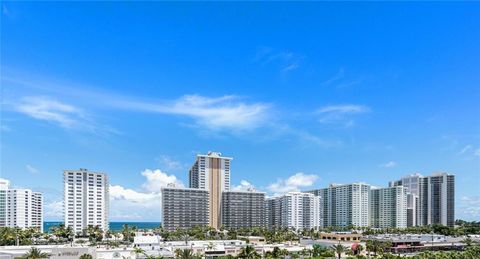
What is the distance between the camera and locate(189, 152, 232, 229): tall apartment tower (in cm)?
9438

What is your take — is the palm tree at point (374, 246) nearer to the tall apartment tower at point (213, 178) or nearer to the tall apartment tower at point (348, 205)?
the tall apartment tower at point (213, 178)

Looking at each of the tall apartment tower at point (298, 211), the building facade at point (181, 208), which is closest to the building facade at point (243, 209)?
the building facade at point (181, 208)

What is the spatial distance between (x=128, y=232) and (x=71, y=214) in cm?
1436

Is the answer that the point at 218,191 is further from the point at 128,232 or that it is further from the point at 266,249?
the point at 266,249

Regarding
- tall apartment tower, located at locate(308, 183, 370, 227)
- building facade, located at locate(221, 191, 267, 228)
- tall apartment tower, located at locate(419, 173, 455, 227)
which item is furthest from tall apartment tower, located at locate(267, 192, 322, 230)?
tall apartment tower, located at locate(419, 173, 455, 227)

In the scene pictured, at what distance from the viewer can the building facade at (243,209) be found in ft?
314

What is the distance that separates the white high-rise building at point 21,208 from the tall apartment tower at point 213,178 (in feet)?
113

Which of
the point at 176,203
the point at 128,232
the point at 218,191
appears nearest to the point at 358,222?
the point at 218,191

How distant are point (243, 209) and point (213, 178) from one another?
10.6 meters

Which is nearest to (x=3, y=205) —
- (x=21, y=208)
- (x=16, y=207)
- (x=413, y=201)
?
(x=16, y=207)

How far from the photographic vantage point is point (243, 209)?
3841 inches

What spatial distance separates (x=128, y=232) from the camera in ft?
225

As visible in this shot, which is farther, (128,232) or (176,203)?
(176,203)

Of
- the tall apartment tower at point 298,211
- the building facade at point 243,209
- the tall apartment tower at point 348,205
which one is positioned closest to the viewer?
the building facade at point 243,209
